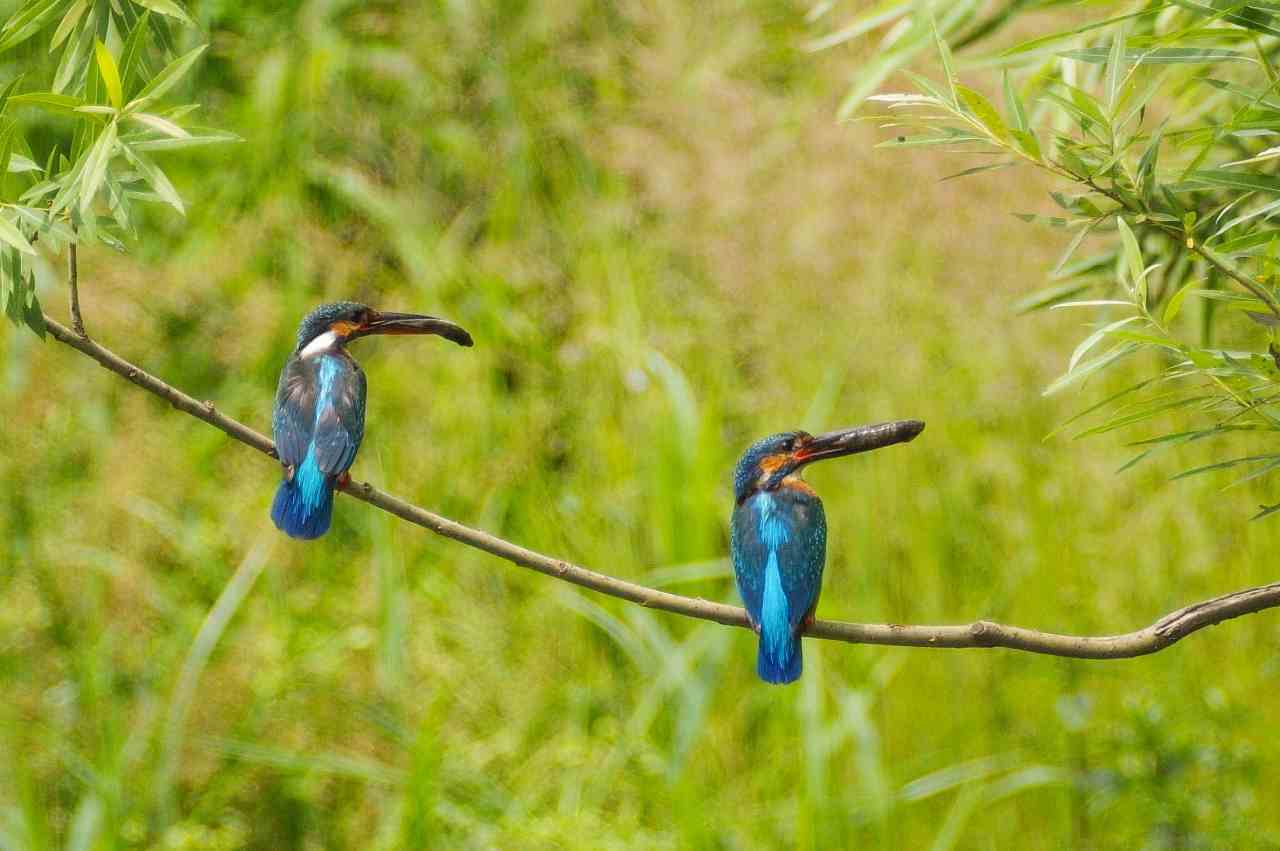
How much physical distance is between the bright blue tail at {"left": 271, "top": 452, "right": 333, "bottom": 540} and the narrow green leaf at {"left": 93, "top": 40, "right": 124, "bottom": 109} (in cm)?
30

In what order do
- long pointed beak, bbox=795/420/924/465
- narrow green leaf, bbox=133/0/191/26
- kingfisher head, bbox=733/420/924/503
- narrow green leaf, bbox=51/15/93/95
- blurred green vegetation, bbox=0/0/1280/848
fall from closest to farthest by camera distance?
long pointed beak, bbox=795/420/924/465 < kingfisher head, bbox=733/420/924/503 < narrow green leaf, bbox=133/0/191/26 < narrow green leaf, bbox=51/15/93/95 < blurred green vegetation, bbox=0/0/1280/848

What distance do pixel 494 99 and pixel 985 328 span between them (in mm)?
1526

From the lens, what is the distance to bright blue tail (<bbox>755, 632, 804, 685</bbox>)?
1.15 metres

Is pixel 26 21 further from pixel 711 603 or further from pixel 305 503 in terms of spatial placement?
pixel 711 603

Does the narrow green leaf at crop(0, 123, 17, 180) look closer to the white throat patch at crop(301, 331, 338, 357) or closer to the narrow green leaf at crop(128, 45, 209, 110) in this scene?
the narrow green leaf at crop(128, 45, 209, 110)

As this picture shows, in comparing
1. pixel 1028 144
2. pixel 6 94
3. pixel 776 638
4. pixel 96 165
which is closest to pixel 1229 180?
pixel 1028 144

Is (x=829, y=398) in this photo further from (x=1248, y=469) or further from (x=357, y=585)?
(x=357, y=585)

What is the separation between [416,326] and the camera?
989 millimetres

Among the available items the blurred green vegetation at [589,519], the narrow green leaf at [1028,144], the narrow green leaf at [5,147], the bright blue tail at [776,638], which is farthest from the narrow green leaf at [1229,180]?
the blurred green vegetation at [589,519]

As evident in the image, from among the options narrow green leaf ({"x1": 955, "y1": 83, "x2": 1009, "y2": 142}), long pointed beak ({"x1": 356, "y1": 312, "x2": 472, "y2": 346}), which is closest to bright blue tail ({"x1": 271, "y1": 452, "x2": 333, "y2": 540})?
long pointed beak ({"x1": 356, "y1": 312, "x2": 472, "y2": 346})

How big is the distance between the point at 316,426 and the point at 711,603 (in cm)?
34

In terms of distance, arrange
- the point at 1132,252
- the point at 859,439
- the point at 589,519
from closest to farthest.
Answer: the point at 859,439, the point at 1132,252, the point at 589,519

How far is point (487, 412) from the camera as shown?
11.3ft

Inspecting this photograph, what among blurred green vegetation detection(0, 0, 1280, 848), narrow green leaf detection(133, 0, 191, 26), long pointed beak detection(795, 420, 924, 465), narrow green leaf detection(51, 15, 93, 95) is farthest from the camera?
blurred green vegetation detection(0, 0, 1280, 848)
